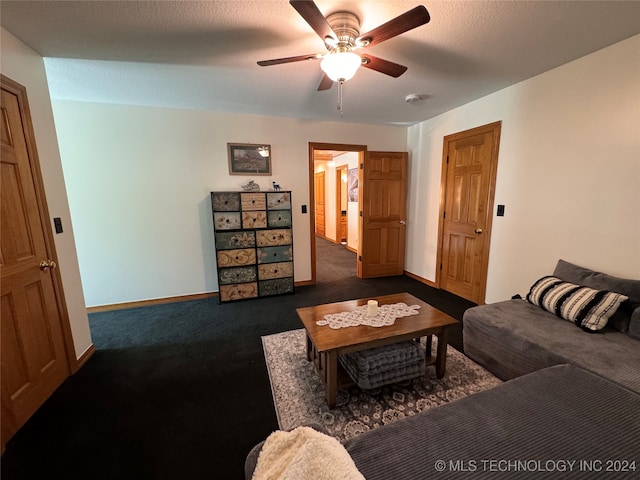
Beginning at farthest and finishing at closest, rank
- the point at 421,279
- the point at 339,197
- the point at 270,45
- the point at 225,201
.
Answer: the point at 339,197
the point at 421,279
the point at 225,201
the point at 270,45

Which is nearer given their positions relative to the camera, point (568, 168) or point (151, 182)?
point (568, 168)

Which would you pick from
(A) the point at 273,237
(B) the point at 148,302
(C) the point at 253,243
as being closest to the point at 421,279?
(A) the point at 273,237

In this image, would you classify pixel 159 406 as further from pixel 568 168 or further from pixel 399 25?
pixel 568 168

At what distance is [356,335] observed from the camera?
5.45ft

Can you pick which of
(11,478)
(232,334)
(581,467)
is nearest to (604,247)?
(581,467)

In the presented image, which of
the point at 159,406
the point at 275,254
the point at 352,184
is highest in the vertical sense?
the point at 352,184

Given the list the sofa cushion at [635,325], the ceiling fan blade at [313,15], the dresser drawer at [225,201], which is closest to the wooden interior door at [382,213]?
the dresser drawer at [225,201]

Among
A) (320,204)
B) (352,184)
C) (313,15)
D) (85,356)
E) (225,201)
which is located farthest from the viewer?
(320,204)

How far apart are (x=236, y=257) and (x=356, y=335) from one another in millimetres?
2123

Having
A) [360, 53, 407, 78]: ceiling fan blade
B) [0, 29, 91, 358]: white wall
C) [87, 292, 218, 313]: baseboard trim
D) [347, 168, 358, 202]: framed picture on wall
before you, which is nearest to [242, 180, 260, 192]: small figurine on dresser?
[87, 292, 218, 313]: baseboard trim

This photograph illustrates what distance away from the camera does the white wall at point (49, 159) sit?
1.70 meters

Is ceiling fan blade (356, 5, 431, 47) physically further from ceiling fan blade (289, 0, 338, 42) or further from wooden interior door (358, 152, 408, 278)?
wooden interior door (358, 152, 408, 278)

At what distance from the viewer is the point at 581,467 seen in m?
0.78

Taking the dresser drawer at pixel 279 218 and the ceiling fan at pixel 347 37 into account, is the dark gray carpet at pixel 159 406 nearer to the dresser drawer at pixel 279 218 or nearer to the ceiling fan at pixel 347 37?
the dresser drawer at pixel 279 218
